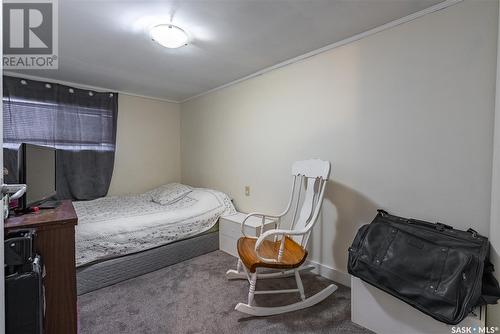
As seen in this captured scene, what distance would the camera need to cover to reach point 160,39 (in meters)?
1.81

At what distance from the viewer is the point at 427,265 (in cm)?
130

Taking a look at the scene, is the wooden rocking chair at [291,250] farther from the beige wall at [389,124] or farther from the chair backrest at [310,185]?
the beige wall at [389,124]

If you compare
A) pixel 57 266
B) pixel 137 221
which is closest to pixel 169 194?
pixel 137 221

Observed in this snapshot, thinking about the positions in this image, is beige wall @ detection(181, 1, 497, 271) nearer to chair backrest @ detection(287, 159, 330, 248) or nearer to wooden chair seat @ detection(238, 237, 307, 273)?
chair backrest @ detection(287, 159, 330, 248)

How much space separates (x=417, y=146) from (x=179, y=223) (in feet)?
7.33

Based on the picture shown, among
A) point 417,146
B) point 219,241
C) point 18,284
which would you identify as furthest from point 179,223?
point 417,146

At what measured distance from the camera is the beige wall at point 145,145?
3.58 meters

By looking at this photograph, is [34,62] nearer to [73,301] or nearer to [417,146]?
[73,301]

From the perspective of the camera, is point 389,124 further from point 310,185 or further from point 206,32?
point 206,32

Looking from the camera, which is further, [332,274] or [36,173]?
[332,274]

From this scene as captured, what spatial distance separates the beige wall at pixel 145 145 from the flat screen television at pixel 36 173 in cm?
182

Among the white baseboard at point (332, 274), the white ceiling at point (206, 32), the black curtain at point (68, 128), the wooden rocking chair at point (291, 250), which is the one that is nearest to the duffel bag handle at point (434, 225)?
the wooden rocking chair at point (291, 250)

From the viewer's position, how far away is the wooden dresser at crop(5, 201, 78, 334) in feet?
3.80

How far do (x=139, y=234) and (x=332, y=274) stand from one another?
181 centimetres
